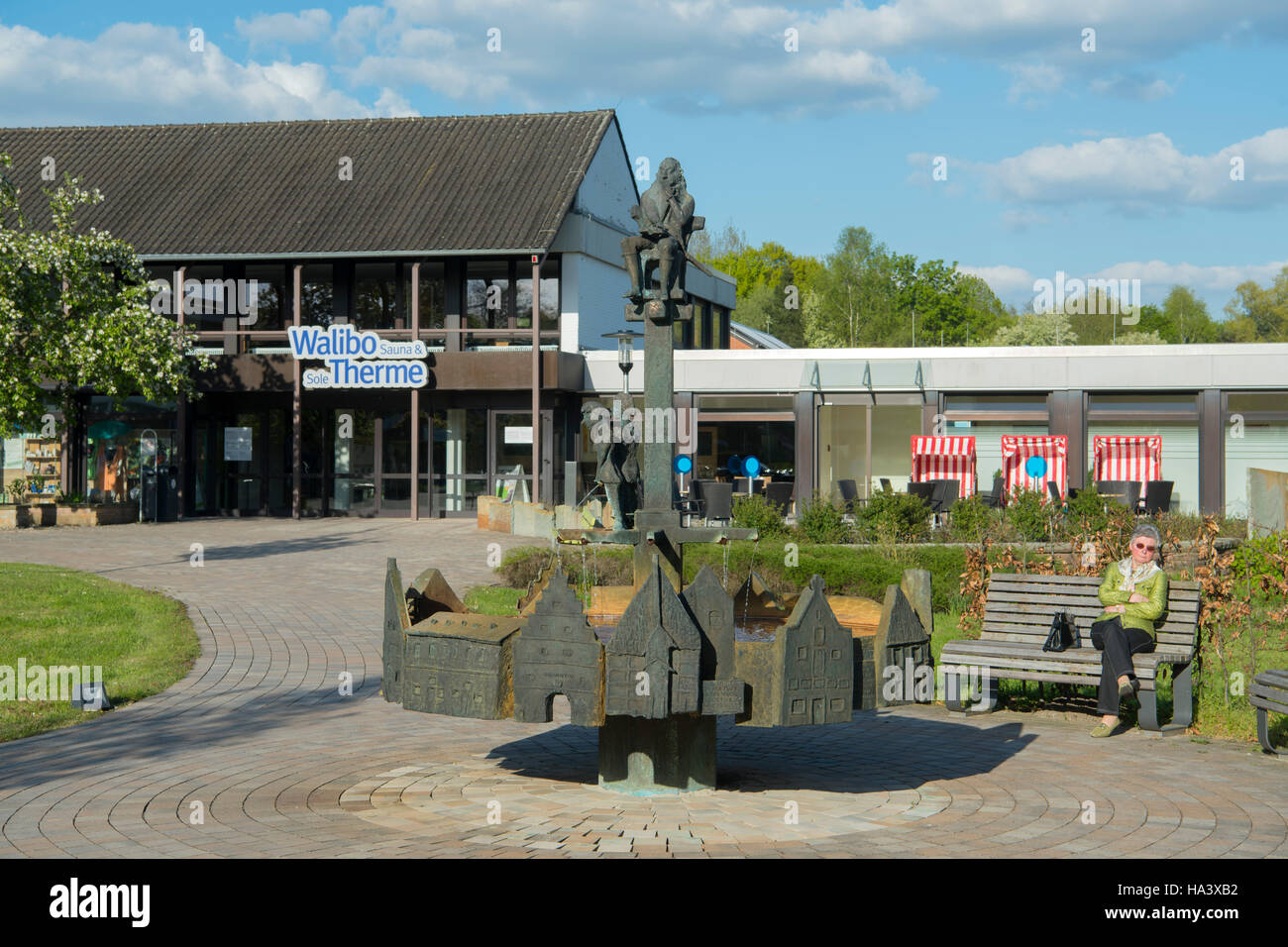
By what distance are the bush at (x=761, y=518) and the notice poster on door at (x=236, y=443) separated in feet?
49.7

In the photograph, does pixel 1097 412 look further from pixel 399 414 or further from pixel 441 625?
pixel 441 625

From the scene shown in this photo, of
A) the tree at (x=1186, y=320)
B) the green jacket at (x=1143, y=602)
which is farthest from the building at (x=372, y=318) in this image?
the tree at (x=1186, y=320)

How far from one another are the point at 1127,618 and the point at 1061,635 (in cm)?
60

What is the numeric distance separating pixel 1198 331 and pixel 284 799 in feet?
281

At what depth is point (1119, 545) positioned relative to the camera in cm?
1357

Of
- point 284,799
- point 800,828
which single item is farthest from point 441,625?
point 800,828

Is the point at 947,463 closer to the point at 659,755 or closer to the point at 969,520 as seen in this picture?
the point at 969,520

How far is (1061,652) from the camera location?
31.5ft

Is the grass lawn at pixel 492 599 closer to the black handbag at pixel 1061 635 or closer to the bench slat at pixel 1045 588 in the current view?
the bench slat at pixel 1045 588

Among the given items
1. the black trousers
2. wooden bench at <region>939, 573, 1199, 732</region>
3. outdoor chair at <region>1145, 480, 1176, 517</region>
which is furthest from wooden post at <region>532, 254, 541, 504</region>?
the black trousers

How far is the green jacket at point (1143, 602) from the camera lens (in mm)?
9172

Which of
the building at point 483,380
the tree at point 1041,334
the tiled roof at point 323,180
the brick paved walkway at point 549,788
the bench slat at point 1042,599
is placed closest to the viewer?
the brick paved walkway at point 549,788

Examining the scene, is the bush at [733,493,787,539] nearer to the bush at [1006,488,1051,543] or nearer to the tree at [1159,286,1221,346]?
the bush at [1006,488,1051,543]

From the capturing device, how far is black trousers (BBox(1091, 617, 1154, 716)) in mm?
8969
